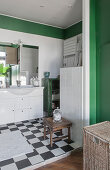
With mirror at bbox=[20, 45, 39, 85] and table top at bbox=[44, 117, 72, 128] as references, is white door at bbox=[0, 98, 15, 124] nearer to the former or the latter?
mirror at bbox=[20, 45, 39, 85]

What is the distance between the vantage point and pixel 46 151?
206cm

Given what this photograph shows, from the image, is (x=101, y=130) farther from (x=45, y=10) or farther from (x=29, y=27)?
(x=29, y=27)

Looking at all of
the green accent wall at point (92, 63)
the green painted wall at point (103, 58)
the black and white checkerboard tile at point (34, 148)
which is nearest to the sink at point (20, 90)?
the black and white checkerboard tile at point (34, 148)

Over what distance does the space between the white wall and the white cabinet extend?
78cm

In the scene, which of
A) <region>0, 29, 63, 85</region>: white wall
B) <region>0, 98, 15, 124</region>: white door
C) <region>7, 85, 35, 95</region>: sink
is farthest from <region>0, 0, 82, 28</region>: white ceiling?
<region>0, 98, 15, 124</region>: white door

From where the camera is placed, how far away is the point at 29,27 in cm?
367

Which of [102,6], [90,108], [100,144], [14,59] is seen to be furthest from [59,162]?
[14,59]

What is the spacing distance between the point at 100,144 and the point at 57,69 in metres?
3.09

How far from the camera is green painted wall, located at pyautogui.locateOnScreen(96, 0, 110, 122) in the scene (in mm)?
2012

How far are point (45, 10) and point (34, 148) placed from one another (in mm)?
3034

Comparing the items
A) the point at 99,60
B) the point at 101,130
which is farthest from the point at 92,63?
the point at 101,130

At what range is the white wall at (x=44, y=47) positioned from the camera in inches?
136

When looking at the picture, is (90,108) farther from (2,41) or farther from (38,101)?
(2,41)

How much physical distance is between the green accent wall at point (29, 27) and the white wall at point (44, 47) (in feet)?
0.36
